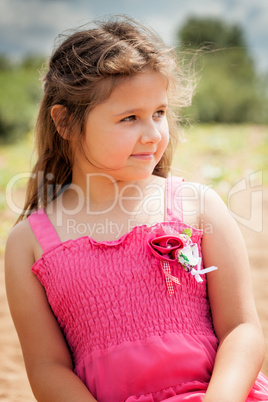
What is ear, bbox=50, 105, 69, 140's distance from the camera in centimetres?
190

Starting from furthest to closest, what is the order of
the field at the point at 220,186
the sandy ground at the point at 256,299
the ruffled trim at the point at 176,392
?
1. the field at the point at 220,186
2. the sandy ground at the point at 256,299
3. the ruffled trim at the point at 176,392

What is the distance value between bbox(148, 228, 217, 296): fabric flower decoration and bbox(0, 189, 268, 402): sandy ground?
3.96 feet

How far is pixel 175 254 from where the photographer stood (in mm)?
1712

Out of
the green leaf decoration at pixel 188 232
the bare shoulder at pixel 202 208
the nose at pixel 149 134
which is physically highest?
the nose at pixel 149 134

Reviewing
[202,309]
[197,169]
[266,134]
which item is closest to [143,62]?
[202,309]

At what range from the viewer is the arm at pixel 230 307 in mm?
1565

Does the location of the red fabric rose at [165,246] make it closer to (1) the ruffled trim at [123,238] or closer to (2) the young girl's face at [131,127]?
(1) the ruffled trim at [123,238]

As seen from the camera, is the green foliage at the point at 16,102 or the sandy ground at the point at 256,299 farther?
the green foliage at the point at 16,102

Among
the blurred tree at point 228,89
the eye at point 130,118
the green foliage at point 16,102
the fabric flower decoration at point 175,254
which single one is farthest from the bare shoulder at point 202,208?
the blurred tree at point 228,89

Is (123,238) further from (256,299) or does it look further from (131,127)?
(256,299)

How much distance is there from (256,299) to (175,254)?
1.87 m

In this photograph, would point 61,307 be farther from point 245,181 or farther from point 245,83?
point 245,83

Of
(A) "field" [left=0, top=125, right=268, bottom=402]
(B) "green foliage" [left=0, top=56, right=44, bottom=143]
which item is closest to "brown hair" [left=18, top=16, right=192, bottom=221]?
(A) "field" [left=0, top=125, right=268, bottom=402]

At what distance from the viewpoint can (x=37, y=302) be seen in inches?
70.2
